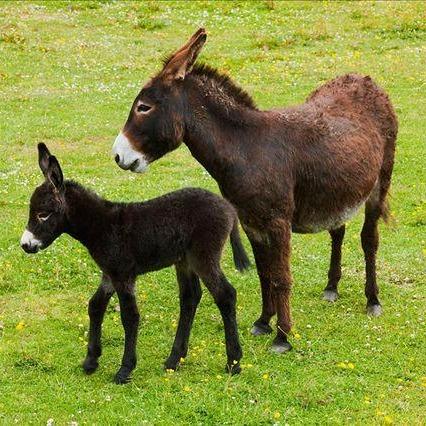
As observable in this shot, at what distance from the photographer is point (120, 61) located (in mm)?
20844

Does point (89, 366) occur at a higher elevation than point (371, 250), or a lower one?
lower

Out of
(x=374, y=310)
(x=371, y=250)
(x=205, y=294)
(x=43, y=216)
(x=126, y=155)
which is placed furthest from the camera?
(x=205, y=294)

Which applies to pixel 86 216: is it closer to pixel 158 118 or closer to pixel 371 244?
pixel 158 118

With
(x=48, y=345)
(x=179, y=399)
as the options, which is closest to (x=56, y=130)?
(x=48, y=345)

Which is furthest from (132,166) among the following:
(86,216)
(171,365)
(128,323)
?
(171,365)

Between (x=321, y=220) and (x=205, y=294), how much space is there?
6.11 ft

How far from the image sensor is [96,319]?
8.19 m

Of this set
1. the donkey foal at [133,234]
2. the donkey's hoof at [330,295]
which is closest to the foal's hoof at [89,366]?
the donkey foal at [133,234]

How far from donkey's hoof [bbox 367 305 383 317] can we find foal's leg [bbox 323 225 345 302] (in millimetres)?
509

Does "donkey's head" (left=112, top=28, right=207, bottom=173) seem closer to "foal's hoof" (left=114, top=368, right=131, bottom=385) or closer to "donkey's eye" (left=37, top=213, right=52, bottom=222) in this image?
"donkey's eye" (left=37, top=213, right=52, bottom=222)

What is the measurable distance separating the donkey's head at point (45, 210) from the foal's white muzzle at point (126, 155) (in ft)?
1.87

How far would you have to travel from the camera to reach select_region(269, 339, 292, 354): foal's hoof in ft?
28.5

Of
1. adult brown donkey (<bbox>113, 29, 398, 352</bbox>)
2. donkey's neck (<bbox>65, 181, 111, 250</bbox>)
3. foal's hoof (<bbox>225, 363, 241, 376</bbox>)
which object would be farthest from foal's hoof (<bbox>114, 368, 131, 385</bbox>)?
adult brown donkey (<bbox>113, 29, 398, 352</bbox>)

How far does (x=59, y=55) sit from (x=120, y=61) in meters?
1.59
